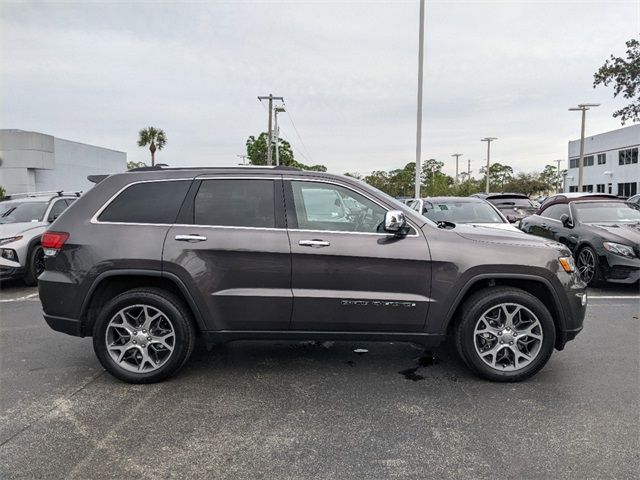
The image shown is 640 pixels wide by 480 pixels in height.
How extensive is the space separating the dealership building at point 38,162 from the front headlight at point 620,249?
30273 millimetres

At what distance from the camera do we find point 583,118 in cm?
3378

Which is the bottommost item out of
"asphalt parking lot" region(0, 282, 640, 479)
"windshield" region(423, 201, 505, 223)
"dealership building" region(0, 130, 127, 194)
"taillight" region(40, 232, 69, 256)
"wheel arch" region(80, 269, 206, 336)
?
"asphalt parking lot" region(0, 282, 640, 479)

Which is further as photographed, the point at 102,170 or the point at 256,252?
the point at 102,170

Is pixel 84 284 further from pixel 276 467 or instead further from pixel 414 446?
pixel 414 446

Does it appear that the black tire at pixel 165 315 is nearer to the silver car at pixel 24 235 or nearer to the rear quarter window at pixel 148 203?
the rear quarter window at pixel 148 203

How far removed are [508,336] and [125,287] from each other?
3349mm

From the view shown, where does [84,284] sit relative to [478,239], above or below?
below

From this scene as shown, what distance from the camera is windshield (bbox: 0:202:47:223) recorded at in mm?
9359

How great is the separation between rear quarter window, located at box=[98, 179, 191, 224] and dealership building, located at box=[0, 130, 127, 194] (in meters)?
28.6

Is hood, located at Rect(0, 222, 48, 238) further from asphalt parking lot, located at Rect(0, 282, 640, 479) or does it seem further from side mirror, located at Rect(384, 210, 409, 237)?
side mirror, located at Rect(384, 210, 409, 237)

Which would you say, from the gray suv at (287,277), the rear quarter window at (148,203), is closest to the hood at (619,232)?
the gray suv at (287,277)

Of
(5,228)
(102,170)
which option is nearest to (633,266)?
(5,228)

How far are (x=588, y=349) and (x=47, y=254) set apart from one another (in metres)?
5.34

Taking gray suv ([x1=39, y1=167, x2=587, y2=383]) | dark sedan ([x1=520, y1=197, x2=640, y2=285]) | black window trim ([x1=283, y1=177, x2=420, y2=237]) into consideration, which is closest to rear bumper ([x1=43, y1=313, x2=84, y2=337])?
gray suv ([x1=39, y1=167, x2=587, y2=383])
